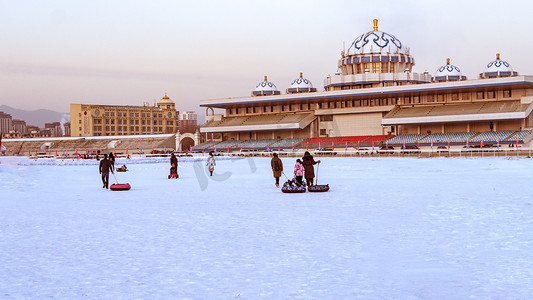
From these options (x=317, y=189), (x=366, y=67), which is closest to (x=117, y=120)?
(x=366, y=67)

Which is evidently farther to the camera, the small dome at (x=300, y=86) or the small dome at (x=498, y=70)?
the small dome at (x=300, y=86)

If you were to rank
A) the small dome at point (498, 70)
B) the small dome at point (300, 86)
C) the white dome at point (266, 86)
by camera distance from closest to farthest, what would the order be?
the small dome at point (498, 70), the small dome at point (300, 86), the white dome at point (266, 86)

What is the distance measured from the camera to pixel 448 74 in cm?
8419

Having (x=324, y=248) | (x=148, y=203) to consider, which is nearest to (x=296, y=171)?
(x=148, y=203)

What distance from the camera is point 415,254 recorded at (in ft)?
32.1

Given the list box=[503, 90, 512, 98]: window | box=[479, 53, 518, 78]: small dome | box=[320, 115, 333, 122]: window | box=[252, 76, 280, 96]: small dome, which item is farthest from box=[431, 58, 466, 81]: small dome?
box=[252, 76, 280, 96]: small dome

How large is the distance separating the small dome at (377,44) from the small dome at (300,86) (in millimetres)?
8248

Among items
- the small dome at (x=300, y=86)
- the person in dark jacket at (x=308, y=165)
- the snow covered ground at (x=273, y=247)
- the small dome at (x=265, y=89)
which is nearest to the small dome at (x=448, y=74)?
the small dome at (x=300, y=86)

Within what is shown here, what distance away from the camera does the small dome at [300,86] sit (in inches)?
3597

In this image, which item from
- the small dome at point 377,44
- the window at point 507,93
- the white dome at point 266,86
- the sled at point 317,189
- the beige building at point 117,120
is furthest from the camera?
the beige building at point 117,120

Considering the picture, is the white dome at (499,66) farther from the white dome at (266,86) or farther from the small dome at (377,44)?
the white dome at (266,86)

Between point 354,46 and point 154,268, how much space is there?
→ 268 feet

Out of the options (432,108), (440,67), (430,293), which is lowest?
(430,293)

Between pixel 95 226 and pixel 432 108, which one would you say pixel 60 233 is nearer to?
pixel 95 226
